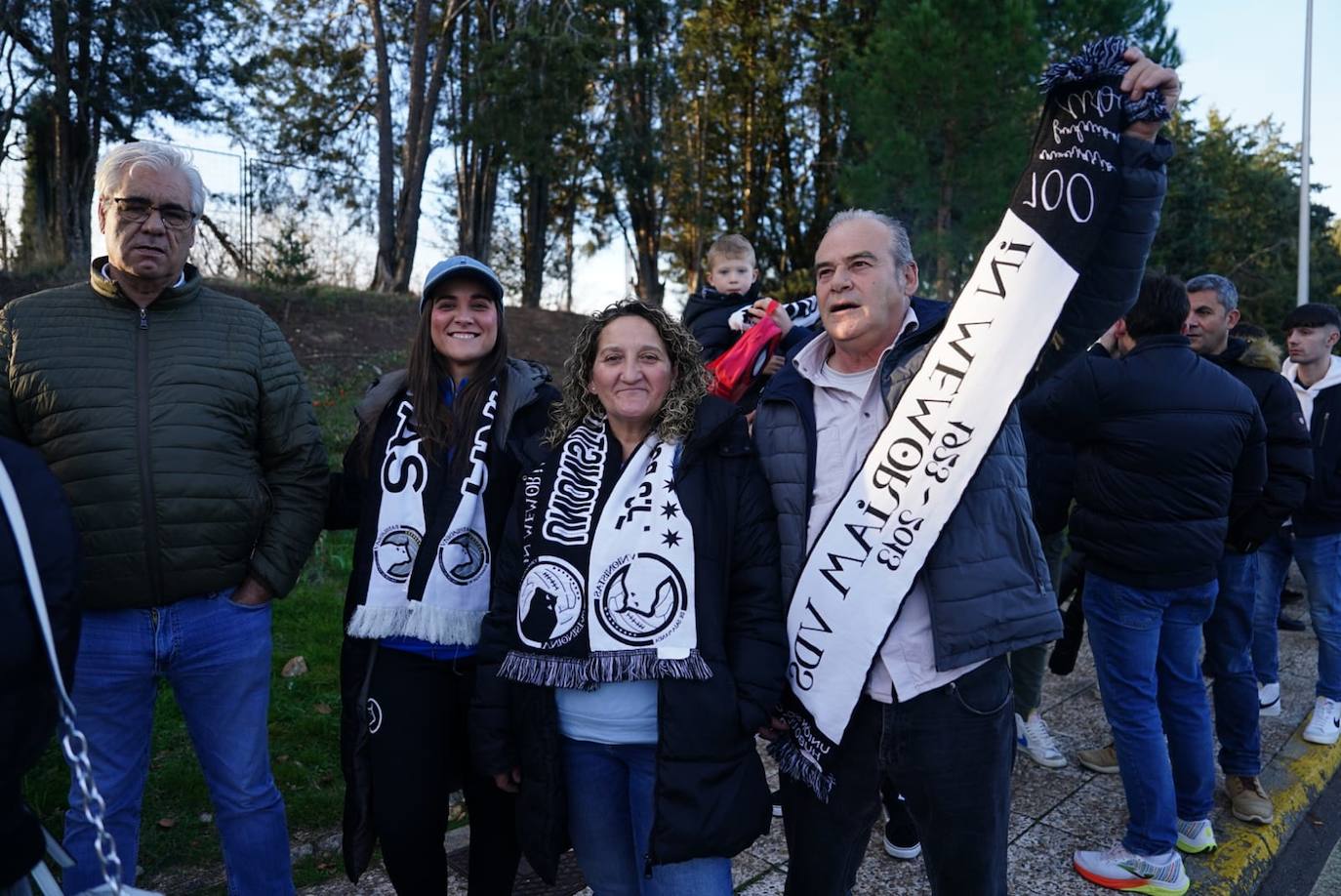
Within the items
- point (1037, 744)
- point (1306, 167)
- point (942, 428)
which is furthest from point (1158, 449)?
point (1306, 167)

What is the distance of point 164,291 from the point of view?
8.15 ft

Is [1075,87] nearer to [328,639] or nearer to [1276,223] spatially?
[328,639]

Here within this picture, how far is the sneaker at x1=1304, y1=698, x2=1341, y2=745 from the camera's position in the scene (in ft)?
14.9

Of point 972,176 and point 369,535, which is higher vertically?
point 972,176

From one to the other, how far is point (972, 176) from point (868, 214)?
1152 cm

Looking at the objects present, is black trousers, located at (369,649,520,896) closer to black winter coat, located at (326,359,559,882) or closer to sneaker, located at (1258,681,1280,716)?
black winter coat, located at (326,359,559,882)

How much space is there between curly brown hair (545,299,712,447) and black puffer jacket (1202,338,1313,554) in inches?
100

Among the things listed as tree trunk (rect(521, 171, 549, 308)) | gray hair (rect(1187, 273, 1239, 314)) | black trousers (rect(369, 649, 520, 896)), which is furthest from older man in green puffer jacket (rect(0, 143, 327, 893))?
tree trunk (rect(521, 171, 549, 308))

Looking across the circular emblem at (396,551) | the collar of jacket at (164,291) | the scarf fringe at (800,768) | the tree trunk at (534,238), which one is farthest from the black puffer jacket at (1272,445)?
the tree trunk at (534,238)

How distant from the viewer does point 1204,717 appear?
3256mm

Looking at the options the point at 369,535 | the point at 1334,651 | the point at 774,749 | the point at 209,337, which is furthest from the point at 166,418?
the point at 1334,651

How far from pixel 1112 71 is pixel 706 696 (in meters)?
1.66

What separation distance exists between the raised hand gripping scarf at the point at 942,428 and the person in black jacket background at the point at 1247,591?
2.05 meters

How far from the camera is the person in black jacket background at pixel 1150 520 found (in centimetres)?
305
